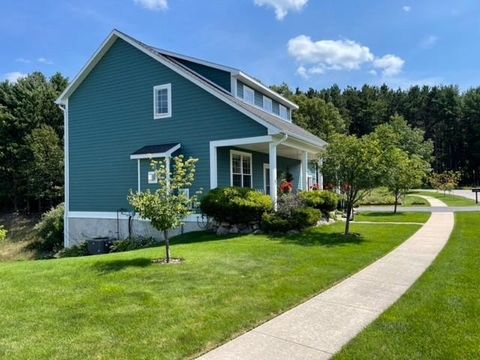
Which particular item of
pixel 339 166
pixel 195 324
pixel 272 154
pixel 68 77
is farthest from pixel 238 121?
pixel 68 77

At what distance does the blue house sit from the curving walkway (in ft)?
22.0

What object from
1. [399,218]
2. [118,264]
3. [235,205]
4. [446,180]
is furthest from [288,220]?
[446,180]

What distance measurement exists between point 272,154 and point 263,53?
11.1 metres

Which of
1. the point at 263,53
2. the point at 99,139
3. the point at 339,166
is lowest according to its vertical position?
the point at 339,166

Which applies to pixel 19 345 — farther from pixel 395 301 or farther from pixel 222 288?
pixel 395 301

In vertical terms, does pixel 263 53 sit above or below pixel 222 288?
above

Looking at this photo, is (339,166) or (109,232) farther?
(109,232)

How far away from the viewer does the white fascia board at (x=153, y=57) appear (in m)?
13.2

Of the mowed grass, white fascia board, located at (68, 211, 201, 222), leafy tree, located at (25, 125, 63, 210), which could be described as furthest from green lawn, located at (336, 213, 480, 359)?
leafy tree, located at (25, 125, 63, 210)

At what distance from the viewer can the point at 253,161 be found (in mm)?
17141

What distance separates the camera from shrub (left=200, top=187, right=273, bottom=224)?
1225cm

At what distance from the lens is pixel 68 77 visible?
38.7 m

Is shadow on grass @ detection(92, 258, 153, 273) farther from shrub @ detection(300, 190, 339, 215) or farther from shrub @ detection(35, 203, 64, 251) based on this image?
shrub @ detection(35, 203, 64, 251)

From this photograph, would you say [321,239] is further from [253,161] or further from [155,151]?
[155,151]
